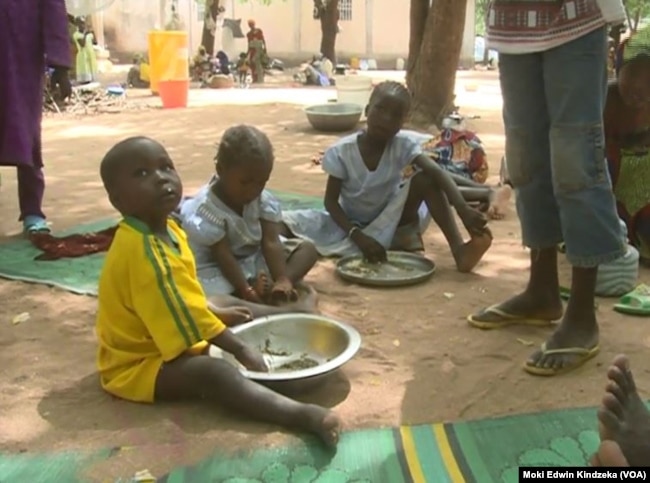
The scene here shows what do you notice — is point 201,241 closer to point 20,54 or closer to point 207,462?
point 207,462

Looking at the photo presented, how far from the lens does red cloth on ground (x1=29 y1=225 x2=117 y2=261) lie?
12.5ft

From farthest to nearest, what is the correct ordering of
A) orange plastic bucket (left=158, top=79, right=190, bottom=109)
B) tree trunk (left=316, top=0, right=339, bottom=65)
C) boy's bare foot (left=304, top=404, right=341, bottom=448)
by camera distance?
tree trunk (left=316, top=0, right=339, bottom=65), orange plastic bucket (left=158, top=79, right=190, bottom=109), boy's bare foot (left=304, top=404, right=341, bottom=448)

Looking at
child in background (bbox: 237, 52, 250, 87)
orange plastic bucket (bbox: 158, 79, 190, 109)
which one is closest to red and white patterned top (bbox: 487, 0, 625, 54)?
orange plastic bucket (bbox: 158, 79, 190, 109)

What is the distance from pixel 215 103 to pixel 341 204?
305 inches

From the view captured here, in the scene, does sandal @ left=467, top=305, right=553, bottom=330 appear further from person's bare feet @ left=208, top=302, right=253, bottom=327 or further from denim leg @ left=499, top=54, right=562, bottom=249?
person's bare feet @ left=208, top=302, right=253, bottom=327

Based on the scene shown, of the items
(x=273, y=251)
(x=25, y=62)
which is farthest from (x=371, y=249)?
(x=25, y=62)

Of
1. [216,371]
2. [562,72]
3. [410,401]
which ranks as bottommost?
[410,401]

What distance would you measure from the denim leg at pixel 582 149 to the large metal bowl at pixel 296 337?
2.45 feet

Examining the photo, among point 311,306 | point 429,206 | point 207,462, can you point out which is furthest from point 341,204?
point 207,462

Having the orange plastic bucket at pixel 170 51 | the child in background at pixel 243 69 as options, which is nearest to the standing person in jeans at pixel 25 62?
the orange plastic bucket at pixel 170 51

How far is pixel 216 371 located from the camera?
2160mm

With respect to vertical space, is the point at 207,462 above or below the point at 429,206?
below

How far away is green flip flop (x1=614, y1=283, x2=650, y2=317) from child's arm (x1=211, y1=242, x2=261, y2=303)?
136 cm

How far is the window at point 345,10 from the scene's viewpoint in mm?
23062
